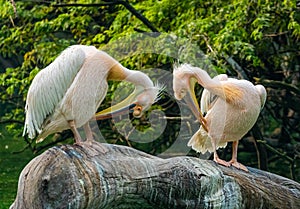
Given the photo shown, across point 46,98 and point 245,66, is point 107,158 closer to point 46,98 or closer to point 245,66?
point 46,98

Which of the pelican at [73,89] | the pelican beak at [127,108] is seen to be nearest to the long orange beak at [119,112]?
the pelican beak at [127,108]

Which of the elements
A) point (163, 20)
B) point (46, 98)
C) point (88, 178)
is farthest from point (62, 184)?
point (163, 20)

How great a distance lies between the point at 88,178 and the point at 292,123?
6557 millimetres

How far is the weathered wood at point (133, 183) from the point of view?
169 inches

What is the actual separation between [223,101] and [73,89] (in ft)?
3.68

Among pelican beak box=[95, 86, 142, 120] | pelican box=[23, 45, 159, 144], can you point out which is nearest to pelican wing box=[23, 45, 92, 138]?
pelican box=[23, 45, 159, 144]

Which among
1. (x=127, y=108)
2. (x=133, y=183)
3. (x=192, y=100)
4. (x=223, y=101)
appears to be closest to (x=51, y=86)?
(x=127, y=108)

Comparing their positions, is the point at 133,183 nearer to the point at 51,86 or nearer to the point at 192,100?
→ the point at 51,86

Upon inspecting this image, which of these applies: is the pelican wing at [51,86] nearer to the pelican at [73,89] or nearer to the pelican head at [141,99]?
the pelican at [73,89]

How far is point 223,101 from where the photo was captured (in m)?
5.30

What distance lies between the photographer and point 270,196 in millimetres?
5098

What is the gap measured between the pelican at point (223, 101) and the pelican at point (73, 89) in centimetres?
32

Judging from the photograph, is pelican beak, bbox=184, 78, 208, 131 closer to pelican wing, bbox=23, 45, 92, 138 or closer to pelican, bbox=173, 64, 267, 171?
pelican, bbox=173, 64, 267, 171

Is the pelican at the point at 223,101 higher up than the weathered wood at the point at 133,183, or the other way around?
the pelican at the point at 223,101
